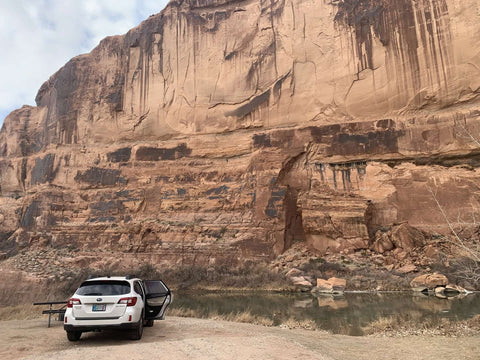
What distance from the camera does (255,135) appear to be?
2891 centimetres

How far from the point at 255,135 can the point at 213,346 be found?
76.6 feet

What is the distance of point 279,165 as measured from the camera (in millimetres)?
27047

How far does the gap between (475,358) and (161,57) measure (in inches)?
1282

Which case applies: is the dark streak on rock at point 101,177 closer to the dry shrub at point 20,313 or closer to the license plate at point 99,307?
the dry shrub at point 20,313

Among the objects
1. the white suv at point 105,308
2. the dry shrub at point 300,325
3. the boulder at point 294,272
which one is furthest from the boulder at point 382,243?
the white suv at point 105,308

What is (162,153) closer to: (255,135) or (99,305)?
(255,135)

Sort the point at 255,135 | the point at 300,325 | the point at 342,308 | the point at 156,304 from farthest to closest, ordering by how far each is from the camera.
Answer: the point at 255,135
the point at 342,308
the point at 300,325
the point at 156,304

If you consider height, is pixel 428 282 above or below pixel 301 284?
above

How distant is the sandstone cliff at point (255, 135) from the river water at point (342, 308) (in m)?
5.87

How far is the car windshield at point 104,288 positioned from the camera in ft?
23.2

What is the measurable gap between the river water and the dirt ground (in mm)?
2612

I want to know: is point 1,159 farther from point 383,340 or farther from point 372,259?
point 383,340

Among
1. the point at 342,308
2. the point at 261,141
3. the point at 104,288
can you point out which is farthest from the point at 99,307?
the point at 261,141

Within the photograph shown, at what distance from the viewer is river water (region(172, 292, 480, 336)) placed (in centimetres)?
1178
